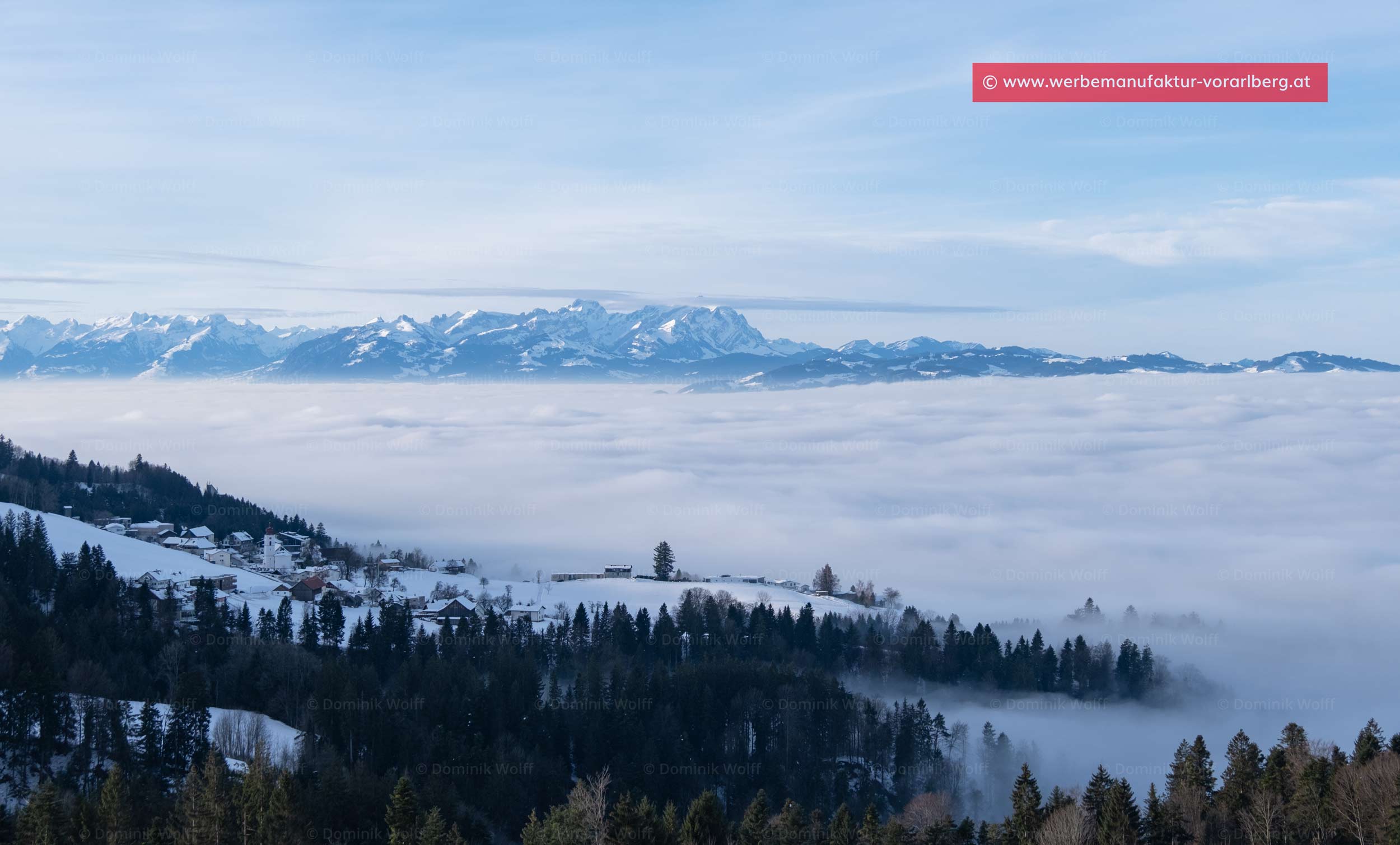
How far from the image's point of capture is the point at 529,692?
2132 inches

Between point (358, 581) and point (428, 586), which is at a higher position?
point (358, 581)

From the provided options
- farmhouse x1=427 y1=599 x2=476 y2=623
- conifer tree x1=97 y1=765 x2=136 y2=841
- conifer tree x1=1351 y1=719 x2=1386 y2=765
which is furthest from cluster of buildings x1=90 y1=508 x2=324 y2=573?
conifer tree x1=1351 y1=719 x2=1386 y2=765

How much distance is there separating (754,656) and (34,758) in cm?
4128

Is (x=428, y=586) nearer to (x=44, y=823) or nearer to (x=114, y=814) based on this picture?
(x=114, y=814)

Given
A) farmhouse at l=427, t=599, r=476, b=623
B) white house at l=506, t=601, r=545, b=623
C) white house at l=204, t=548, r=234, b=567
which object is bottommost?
white house at l=506, t=601, r=545, b=623

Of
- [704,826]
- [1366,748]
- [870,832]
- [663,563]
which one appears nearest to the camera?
[704,826]

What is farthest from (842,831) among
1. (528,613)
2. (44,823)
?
(528,613)

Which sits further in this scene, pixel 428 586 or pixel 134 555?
pixel 428 586

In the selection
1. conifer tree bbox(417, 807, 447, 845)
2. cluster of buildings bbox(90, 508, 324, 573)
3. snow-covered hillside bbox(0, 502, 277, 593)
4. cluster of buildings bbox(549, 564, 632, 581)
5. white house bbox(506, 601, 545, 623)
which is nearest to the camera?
conifer tree bbox(417, 807, 447, 845)

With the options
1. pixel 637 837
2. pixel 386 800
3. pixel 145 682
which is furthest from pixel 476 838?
pixel 145 682

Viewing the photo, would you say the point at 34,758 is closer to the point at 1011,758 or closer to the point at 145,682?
the point at 145,682

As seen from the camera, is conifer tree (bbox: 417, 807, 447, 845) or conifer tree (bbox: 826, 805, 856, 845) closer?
conifer tree (bbox: 417, 807, 447, 845)

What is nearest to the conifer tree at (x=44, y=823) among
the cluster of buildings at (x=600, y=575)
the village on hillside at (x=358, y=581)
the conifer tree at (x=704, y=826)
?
the conifer tree at (x=704, y=826)

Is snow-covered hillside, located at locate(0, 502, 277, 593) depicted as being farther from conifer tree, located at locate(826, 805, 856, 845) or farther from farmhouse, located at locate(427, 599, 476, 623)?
conifer tree, located at locate(826, 805, 856, 845)
